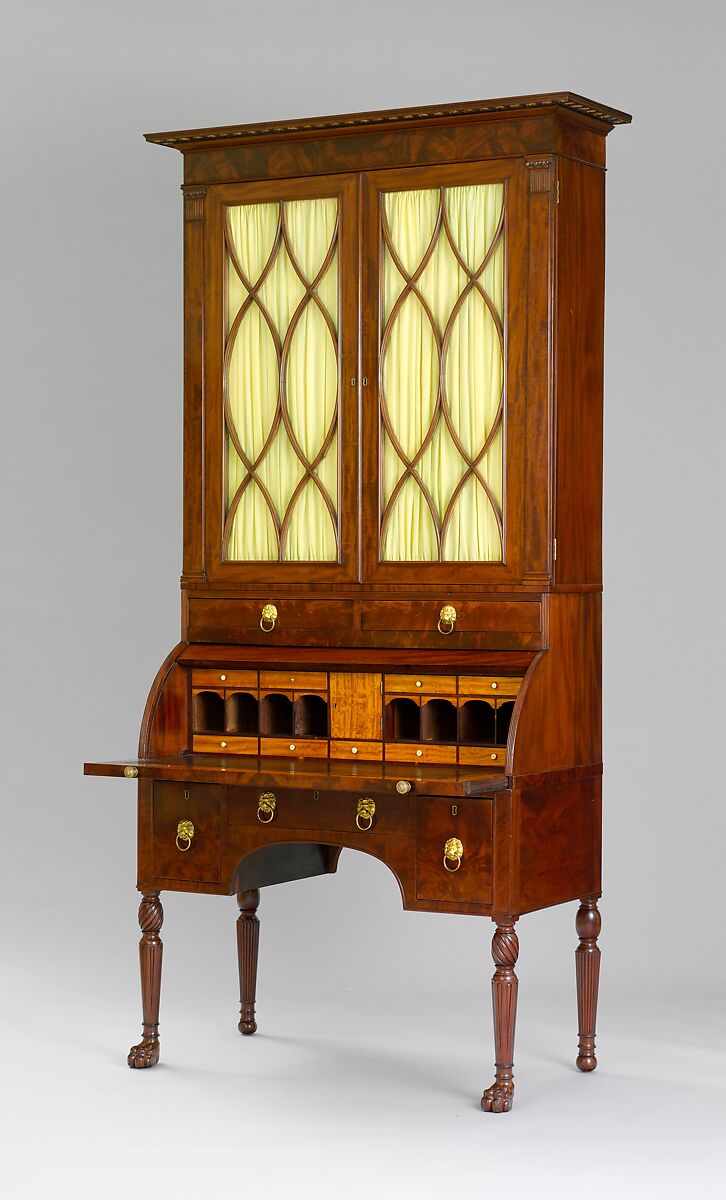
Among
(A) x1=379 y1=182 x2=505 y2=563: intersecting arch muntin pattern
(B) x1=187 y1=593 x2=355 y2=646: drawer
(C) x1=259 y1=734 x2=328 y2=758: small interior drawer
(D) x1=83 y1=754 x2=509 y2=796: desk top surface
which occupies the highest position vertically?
(A) x1=379 y1=182 x2=505 y2=563: intersecting arch muntin pattern

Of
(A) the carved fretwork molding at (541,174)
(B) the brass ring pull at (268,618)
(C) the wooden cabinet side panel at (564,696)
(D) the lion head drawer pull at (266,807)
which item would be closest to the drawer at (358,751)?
(D) the lion head drawer pull at (266,807)

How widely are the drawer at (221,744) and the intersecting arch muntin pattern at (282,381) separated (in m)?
0.50

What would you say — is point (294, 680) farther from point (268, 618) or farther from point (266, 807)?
point (266, 807)

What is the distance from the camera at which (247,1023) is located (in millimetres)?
6156

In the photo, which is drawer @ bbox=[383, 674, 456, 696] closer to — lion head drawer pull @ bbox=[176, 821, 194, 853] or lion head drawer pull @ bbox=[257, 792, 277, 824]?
lion head drawer pull @ bbox=[257, 792, 277, 824]

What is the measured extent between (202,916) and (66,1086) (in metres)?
1.67

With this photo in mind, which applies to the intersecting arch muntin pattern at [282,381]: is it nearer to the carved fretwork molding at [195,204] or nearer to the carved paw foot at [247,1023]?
the carved fretwork molding at [195,204]

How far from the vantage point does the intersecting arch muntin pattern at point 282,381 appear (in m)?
5.70

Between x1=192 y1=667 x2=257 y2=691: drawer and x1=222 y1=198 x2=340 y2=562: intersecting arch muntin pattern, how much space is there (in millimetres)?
318

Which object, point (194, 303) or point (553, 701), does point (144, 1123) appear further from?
point (194, 303)

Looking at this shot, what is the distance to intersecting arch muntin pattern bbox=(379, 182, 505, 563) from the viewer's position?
5.47 meters

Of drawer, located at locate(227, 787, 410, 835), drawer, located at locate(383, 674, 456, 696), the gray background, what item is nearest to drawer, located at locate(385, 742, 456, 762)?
drawer, located at locate(383, 674, 456, 696)

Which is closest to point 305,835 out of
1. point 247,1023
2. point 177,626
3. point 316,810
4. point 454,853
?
point 316,810

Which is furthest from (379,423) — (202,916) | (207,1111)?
(202,916)
